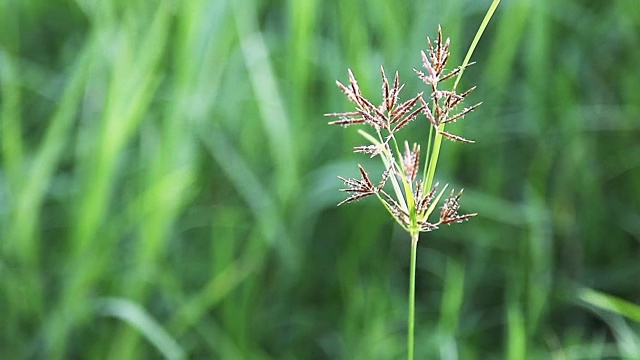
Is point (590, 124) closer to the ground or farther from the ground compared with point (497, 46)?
closer to the ground

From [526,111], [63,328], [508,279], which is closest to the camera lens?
[63,328]

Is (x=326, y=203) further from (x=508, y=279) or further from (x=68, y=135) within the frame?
(x=68, y=135)

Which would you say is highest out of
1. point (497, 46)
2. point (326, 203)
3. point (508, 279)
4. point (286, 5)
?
point (286, 5)

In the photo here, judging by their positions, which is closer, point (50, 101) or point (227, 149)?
point (227, 149)

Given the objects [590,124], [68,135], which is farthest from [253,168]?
[590,124]

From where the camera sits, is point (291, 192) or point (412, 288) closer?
point (412, 288)

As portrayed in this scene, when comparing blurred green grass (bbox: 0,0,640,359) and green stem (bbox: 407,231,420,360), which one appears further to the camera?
blurred green grass (bbox: 0,0,640,359)

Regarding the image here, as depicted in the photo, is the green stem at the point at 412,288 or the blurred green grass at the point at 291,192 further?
the blurred green grass at the point at 291,192

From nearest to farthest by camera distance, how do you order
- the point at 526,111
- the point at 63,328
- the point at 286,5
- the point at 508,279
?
the point at 63,328 < the point at 508,279 < the point at 526,111 < the point at 286,5
